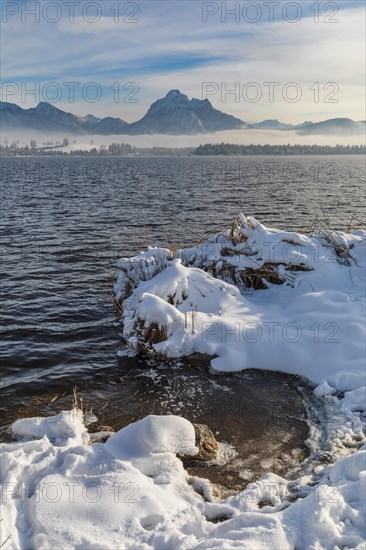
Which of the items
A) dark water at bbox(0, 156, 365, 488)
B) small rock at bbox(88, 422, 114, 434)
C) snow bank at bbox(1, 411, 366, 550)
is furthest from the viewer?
dark water at bbox(0, 156, 365, 488)

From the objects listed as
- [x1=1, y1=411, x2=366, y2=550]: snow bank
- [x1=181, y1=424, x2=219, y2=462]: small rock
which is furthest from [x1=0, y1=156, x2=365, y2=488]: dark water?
[x1=1, y1=411, x2=366, y2=550]: snow bank

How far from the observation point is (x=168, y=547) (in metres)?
4.39

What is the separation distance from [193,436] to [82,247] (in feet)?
51.3

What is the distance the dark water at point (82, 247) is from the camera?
32.0 ft

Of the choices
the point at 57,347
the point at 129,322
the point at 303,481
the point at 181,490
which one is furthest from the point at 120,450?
the point at 57,347

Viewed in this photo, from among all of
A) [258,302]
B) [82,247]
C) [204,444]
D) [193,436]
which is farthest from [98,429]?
[82,247]

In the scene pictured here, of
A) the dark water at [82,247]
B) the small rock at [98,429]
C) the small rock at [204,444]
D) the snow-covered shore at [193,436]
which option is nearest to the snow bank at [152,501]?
the snow-covered shore at [193,436]

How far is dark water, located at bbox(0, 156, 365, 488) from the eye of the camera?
32.0ft

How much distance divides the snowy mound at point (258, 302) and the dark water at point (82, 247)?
1.37m

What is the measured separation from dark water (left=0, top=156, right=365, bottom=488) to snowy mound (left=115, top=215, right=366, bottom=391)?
137cm

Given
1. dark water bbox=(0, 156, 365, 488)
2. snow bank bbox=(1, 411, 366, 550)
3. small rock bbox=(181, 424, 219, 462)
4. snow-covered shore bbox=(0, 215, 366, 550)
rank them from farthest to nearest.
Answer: dark water bbox=(0, 156, 365, 488) < small rock bbox=(181, 424, 219, 462) < snow-covered shore bbox=(0, 215, 366, 550) < snow bank bbox=(1, 411, 366, 550)

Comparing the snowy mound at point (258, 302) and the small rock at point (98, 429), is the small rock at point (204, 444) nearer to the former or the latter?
the small rock at point (98, 429)

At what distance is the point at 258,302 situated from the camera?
1129cm

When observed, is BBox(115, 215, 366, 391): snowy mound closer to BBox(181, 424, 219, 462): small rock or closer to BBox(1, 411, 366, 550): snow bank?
BBox(181, 424, 219, 462): small rock
